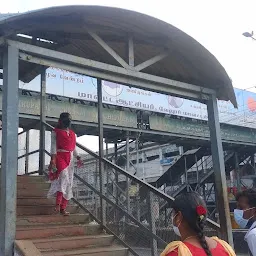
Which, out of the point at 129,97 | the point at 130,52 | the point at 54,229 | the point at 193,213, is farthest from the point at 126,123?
the point at 193,213

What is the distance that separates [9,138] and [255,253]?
2575 millimetres

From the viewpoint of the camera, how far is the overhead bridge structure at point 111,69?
3904 mm

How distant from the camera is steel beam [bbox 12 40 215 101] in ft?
13.8

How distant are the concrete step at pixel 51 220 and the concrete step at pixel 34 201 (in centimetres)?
39

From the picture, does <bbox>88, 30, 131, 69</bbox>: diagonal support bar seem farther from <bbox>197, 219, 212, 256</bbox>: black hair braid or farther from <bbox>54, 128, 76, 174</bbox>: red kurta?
<bbox>197, 219, 212, 256</bbox>: black hair braid

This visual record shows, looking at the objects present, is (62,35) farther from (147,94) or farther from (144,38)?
(147,94)

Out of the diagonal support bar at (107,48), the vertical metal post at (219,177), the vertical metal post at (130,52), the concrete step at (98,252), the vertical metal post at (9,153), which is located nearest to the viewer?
the vertical metal post at (9,153)

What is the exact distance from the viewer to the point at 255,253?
273 centimetres

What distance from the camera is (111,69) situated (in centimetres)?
470

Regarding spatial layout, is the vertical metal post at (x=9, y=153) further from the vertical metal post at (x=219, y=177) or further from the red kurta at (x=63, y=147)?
the vertical metal post at (x=219, y=177)

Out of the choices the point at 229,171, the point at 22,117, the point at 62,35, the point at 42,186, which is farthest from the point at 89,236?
the point at 229,171

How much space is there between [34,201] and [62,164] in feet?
2.68

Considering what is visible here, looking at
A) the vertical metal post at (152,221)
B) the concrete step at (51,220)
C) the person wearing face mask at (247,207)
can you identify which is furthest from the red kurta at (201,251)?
the concrete step at (51,220)

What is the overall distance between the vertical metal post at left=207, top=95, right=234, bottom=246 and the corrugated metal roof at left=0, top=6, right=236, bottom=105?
407 mm
